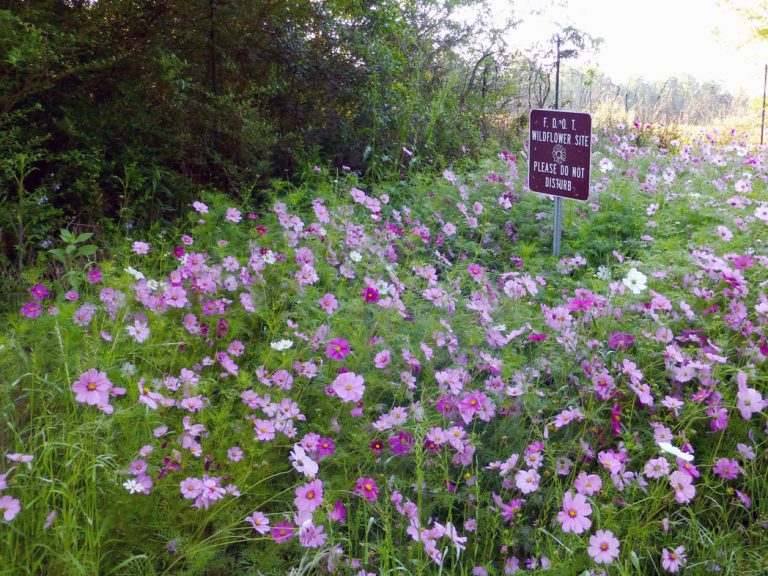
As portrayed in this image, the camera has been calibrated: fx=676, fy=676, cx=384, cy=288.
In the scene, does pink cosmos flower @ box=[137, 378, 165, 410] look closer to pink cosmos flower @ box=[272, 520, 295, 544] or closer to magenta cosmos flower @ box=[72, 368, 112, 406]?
magenta cosmos flower @ box=[72, 368, 112, 406]

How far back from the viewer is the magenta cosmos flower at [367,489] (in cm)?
169

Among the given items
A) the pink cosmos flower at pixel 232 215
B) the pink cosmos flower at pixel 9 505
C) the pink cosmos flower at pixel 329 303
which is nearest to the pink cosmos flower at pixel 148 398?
the pink cosmos flower at pixel 9 505

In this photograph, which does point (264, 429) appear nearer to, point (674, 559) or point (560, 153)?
point (674, 559)

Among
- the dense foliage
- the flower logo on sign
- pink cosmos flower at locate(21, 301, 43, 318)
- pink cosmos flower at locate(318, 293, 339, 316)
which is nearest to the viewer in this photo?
pink cosmos flower at locate(21, 301, 43, 318)

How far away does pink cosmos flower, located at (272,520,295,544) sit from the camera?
1567mm

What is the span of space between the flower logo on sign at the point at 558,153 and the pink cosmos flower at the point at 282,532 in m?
2.63

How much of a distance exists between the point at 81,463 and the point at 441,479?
37.0 inches

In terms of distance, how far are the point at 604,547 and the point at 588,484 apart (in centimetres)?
19

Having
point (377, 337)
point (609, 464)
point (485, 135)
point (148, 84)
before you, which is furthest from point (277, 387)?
point (485, 135)

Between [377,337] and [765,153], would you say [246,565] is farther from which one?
[765,153]

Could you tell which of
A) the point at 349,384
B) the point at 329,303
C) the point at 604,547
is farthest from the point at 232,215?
the point at 604,547

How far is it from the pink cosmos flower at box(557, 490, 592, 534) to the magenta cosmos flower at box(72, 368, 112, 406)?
1.13 meters

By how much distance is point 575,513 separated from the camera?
5.42 ft

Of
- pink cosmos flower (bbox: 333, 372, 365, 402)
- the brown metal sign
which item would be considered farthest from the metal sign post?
pink cosmos flower (bbox: 333, 372, 365, 402)
